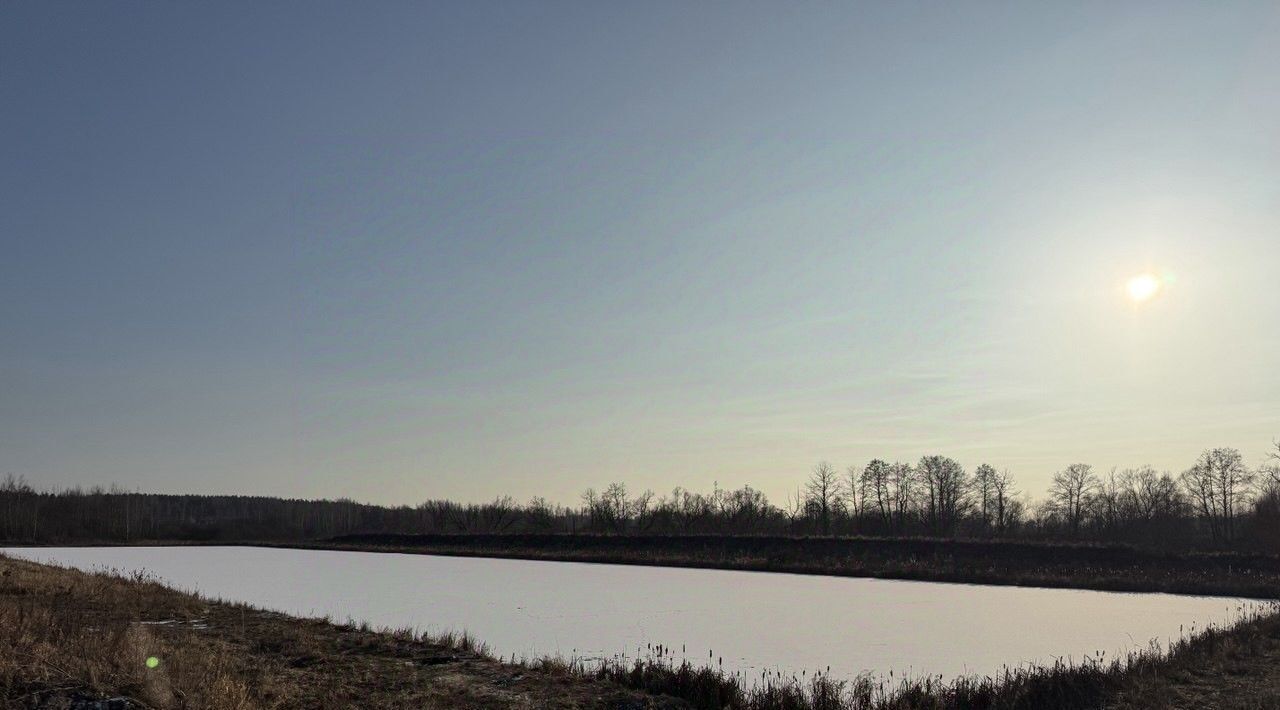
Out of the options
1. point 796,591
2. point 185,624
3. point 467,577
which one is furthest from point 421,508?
point 185,624

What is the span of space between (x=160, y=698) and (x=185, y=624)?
34.3ft

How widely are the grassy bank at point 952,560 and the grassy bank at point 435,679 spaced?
68.7 ft

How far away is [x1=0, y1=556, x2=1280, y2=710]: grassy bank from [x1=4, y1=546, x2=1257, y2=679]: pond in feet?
6.16

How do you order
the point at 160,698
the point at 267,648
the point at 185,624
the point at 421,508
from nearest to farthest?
the point at 160,698 → the point at 267,648 → the point at 185,624 → the point at 421,508

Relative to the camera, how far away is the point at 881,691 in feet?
42.6

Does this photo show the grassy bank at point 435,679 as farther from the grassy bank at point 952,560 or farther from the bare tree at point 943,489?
the bare tree at point 943,489

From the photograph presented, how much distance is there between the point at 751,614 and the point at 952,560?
76.2 feet

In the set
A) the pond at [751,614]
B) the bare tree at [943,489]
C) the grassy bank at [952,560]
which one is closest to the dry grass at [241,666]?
the pond at [751,614]

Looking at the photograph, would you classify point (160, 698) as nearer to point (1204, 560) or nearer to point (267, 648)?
point (267, 648)

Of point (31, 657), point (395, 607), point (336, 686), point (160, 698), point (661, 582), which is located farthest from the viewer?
point (661, 582)

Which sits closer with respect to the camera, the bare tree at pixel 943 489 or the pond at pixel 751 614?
the pond at pixel 751 614

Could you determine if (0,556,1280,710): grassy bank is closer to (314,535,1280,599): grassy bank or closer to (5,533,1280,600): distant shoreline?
(5,533,1280,600): distant shoreline

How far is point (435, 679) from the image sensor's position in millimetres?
13180

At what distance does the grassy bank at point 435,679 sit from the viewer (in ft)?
31.5
